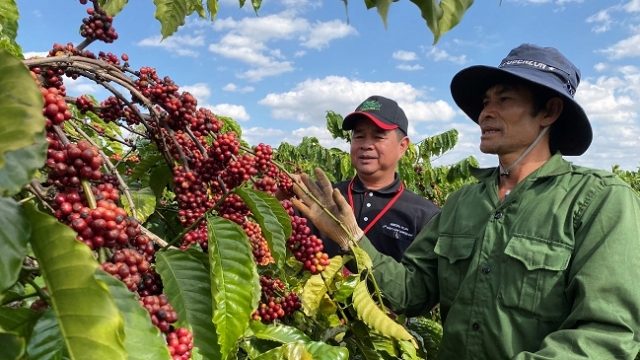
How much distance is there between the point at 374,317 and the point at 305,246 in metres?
0.38

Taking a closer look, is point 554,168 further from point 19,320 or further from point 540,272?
point 19,320

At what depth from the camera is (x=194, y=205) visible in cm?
161

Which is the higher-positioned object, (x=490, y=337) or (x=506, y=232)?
(x=506, y=232)

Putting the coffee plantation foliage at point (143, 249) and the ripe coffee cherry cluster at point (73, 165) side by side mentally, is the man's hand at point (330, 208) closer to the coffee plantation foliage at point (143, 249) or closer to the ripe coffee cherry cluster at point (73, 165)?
the coffee plantation foliage at point (143, 249)

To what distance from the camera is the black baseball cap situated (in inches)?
148

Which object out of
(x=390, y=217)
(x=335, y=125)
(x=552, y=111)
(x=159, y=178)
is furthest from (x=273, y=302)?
(x=335, y=125)

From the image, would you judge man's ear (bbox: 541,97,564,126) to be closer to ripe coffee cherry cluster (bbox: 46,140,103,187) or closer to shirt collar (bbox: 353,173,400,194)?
shirt collar (bbox: 353,173,400,194)

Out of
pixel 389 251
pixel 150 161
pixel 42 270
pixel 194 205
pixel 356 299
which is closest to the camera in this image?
pixel 42 270

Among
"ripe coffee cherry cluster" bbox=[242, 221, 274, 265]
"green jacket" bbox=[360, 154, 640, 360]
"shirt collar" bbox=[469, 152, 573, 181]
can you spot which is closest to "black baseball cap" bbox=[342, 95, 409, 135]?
"green jacket" bbox=[360, 154, 640, 360]

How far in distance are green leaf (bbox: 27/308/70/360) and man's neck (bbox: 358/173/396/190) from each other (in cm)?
321

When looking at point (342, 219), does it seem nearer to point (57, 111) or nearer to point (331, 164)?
point (57, 111)

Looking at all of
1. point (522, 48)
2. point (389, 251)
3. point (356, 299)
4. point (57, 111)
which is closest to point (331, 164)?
point (389, 251)

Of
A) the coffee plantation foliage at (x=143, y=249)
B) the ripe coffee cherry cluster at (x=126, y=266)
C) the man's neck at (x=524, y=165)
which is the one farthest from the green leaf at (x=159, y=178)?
the man's neck at (x=524, y=165)

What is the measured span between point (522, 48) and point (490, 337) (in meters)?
1.45
